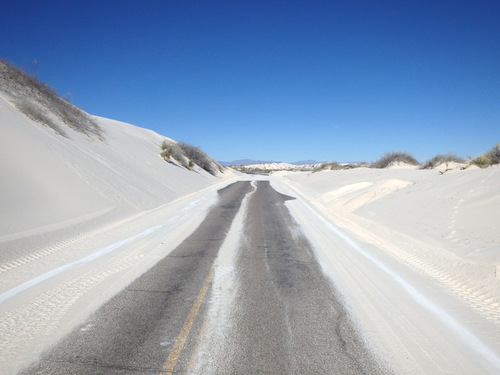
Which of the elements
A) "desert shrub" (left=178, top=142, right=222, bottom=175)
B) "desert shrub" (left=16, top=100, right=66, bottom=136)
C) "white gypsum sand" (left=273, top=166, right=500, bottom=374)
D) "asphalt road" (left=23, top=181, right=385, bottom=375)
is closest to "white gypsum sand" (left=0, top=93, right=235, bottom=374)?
"asphalt road" (left=23, top=181, right=385, bottom=375)

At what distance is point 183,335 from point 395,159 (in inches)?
1414

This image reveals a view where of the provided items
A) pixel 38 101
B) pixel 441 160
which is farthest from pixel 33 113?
pixel 441 160

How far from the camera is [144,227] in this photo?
9.19 m

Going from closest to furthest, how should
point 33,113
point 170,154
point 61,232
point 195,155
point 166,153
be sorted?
point 61,232
point 33,113
point 166,153
point 170,154
point 195,155

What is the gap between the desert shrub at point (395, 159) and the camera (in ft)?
111

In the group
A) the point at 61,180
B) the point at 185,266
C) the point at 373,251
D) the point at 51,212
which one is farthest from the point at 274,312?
the point at 61,180

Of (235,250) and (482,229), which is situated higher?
(482,229)

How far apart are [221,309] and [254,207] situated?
381 inches

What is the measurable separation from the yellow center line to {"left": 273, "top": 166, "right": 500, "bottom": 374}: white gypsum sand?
2099mm

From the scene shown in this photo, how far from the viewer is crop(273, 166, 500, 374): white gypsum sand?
11.2 feet

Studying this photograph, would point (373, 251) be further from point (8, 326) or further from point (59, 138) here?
point (59, 138)

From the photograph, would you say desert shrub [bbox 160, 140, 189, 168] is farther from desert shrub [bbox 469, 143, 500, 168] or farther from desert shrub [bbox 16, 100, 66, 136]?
desert shrub [bbox 469, 143, 500, 168]

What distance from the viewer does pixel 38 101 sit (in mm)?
17422

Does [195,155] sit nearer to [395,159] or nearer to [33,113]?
[395,159]
